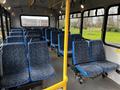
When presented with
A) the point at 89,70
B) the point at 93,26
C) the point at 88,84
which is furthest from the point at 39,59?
the point at 93,26

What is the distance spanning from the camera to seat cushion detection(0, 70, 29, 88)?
2219 mm

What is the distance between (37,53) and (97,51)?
5.22ft

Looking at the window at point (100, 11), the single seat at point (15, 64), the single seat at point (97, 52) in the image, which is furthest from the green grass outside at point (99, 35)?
the single seat at point (15, 64)

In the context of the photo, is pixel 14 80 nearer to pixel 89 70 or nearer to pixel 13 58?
pixel 13 58

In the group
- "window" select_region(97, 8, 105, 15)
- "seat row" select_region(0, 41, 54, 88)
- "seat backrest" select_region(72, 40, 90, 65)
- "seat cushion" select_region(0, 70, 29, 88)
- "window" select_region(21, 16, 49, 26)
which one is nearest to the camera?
"seat cushion" select_region(0, 70, 29, 88)

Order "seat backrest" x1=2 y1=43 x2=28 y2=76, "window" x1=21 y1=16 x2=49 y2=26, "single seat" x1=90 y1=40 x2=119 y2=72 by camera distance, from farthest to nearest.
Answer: "window" x1=21 y1=16 x2=49 y2=26
"single seat" x1=90 y1=40 x2=119 y2=72
"seat backrest" x1=2 y1=43 x2=28 y2=76

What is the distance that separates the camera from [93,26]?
4324mm

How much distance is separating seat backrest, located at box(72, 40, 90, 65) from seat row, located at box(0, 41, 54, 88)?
683mm

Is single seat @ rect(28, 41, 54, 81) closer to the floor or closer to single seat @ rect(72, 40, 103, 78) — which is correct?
the floor

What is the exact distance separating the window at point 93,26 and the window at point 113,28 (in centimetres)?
31

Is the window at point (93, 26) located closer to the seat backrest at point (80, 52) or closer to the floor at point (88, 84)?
the seat backrest at point (80, 52)

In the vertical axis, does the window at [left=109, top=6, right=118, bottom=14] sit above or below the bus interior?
above

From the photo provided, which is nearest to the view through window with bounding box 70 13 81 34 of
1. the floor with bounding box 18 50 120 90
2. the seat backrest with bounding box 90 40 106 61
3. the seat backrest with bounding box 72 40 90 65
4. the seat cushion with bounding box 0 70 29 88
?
the seat backrest with bounding box 90 40 106 61

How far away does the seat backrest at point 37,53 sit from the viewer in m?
2.89
